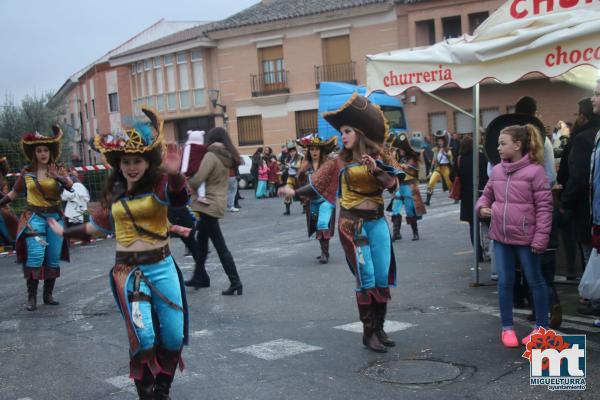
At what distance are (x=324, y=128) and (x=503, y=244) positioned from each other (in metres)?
24.4

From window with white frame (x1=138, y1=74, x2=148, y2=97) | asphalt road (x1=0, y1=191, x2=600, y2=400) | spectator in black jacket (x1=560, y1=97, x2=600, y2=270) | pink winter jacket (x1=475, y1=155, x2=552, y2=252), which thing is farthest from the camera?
window with white frame (x1=138, y1=74, x2=148, y2=97)

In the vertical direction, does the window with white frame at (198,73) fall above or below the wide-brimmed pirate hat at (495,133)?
above

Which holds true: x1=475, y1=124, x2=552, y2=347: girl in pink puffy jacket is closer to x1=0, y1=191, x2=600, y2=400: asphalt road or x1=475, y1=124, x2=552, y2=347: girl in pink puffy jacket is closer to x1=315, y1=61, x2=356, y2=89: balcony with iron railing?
x1=0, y1=191, x2=600, y2=400: asphalt road

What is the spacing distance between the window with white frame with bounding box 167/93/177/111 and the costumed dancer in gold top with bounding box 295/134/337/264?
102 ft

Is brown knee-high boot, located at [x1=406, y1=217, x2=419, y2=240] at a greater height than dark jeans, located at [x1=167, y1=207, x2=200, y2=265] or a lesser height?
lesser

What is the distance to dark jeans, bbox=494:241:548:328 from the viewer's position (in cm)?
597

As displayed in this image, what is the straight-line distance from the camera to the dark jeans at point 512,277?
19.6 ft

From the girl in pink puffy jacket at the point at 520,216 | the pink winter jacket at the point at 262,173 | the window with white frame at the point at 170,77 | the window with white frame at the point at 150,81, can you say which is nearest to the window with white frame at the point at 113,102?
the window with white frame at the point at 150,81

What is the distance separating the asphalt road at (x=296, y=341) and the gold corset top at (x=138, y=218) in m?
1.20

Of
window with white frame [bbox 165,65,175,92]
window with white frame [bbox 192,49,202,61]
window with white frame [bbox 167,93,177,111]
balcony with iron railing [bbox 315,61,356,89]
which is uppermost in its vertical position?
window with white frame [bbox 192,49,202,61]

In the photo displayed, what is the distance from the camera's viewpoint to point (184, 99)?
135 feet

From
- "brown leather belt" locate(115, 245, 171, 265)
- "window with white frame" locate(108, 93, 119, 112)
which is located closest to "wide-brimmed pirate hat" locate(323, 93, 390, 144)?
"brown leather belt" locate(115, 245, 171, 265)

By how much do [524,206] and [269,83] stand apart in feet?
108

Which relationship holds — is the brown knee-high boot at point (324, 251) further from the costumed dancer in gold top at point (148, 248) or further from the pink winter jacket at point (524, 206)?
the costumed dancer in gold top at point (148, 248)
